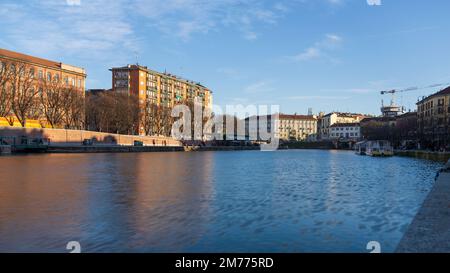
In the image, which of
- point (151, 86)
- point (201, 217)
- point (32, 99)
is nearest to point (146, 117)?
point (151, 86)

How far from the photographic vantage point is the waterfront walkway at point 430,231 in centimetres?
862

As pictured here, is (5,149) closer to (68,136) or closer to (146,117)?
(68,136)

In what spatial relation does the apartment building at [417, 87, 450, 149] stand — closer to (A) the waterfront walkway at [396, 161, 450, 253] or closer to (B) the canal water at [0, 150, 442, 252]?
(B) the canal water at [0, 150, 442, 252]

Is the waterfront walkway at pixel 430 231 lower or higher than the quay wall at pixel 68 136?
lower

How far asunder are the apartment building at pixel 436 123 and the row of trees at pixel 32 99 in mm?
77013

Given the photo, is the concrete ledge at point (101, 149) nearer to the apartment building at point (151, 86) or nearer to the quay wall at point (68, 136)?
the quay wall at point (68, 136)

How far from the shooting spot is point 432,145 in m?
100

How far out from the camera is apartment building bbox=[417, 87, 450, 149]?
97.6m

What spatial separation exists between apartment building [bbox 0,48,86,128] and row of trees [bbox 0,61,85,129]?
1.13 meters

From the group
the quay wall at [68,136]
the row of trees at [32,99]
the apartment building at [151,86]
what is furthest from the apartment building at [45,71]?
the apartment building at [151,86]

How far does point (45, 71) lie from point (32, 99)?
86.1 feet

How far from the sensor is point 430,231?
33.4ft

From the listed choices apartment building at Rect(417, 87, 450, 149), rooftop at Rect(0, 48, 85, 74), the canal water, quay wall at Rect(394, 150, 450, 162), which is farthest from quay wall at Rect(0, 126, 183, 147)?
apartment building at Rect(417, 87, 450, 149)
